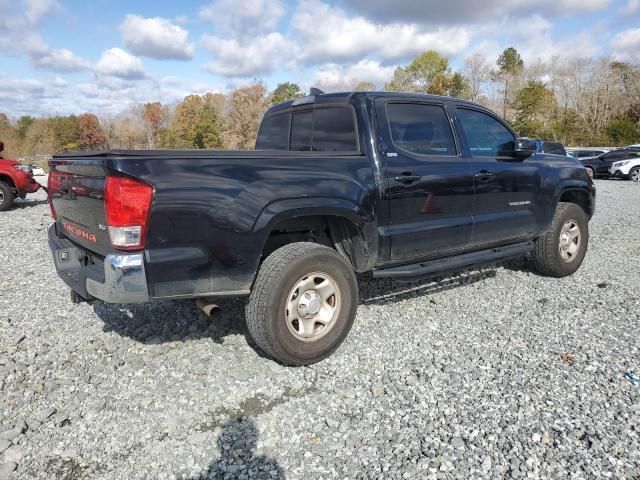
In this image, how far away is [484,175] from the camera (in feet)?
13.8

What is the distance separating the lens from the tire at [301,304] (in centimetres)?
299

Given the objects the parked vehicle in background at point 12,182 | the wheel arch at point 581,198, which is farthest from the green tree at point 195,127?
the wheel arch at point 581,198

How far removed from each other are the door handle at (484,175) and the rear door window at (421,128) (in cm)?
31

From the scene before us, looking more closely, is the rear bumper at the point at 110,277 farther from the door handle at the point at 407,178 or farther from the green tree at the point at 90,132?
the green tree at the point at 90,132

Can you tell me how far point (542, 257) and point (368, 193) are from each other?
109 inches

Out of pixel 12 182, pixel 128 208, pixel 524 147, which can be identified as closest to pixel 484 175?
pixel 524 147

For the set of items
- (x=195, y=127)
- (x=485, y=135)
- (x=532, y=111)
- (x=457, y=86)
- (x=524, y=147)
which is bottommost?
(x=524, y=147)

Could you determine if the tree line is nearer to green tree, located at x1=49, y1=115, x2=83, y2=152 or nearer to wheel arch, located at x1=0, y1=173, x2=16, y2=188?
green tree, located at x1=49, y1=115, x2=83, y2=152

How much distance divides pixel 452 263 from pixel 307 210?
1615 mm

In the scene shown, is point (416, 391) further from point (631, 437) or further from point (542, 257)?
point (542, 257)

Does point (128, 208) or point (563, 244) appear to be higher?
point (128, 208)

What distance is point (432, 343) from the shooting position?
11.8 ft

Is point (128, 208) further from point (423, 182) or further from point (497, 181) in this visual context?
point (497, 181)

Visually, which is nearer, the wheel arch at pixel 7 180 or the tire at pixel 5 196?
the tire at pixel 5 196
